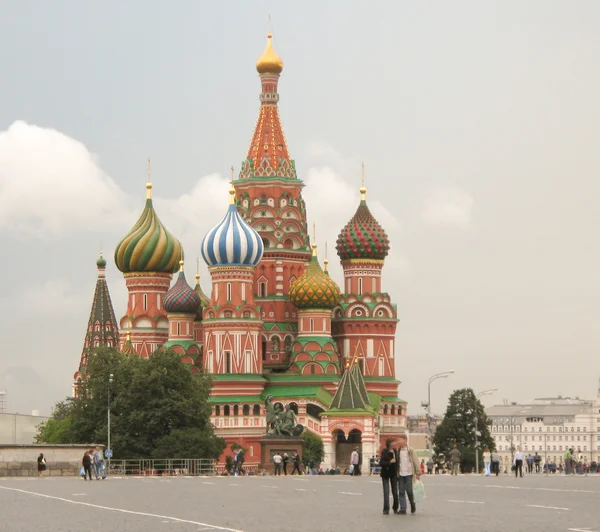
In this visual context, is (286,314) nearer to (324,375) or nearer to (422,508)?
(324,375)

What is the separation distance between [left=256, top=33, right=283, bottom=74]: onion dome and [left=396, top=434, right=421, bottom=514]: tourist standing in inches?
2942

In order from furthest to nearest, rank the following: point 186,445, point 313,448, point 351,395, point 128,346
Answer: point 128,346 → point 351,395 → point 313,448 → point 186,445

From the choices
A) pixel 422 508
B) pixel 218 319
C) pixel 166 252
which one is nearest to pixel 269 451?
pixel 218 319

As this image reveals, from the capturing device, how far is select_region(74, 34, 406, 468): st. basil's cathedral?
88688 millimetres

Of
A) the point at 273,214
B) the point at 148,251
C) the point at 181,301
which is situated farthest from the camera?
the point at 148,251

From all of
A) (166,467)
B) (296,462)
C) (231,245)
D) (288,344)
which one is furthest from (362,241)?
(296,462)

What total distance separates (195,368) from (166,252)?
969cm

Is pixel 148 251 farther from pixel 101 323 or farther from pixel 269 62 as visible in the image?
pixel 101 323

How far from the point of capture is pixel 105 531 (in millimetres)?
20766

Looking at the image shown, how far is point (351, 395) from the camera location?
89312 mm

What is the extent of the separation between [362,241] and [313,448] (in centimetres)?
1541

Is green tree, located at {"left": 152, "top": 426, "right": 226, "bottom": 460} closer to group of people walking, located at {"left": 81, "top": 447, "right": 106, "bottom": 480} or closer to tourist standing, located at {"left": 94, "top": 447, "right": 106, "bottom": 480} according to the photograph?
group of people walking, located at {"left": 81, "top": 447, "right": 106, "bottom": 480}

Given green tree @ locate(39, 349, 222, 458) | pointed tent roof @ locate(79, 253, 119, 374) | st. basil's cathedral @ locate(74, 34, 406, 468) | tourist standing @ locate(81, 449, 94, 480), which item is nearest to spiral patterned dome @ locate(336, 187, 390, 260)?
st. basil's cathedral @ locate(74, 34, 406, 468)

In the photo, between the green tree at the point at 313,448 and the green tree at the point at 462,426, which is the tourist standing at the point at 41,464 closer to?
the green tree at the point at 313,448
